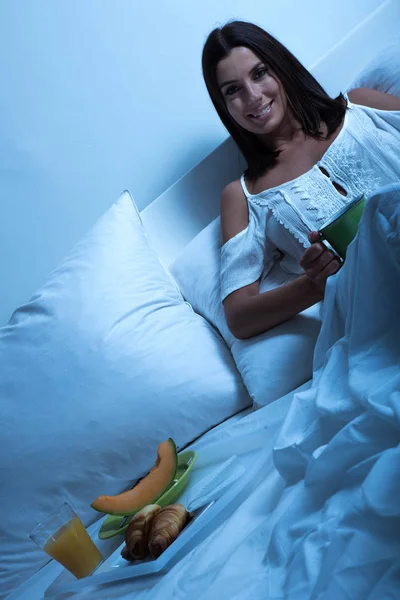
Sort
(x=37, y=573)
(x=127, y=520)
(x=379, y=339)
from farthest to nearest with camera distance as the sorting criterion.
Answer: (x=37, y=573) → (x=127, y=520) → (x=379, y=339)

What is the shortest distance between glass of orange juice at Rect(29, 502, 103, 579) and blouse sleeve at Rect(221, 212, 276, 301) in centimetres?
53

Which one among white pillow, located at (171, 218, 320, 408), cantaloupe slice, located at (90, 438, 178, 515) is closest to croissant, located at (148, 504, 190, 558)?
cantaloupe slice, located at (90, 438, 178, 515)

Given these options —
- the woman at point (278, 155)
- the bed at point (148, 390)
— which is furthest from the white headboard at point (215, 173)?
the woman at point (278, 155)

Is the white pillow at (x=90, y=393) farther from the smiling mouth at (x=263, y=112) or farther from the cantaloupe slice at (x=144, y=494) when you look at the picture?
the smiling mouth at (x=263, y=112)

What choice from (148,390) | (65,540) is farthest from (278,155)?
(65,540)

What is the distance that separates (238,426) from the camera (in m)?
1.05

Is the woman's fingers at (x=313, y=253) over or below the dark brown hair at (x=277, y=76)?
below

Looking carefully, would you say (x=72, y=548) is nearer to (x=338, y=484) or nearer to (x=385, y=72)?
(x=338, y=484)

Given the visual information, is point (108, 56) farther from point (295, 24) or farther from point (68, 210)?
point (295, 24)

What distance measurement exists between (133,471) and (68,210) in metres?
0.64

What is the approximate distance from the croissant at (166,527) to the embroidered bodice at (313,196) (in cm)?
52

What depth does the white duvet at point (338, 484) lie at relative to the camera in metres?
0.51

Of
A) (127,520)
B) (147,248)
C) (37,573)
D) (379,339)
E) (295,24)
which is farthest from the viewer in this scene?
(295,24)

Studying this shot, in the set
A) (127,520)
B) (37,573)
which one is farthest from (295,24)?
(37,573)
